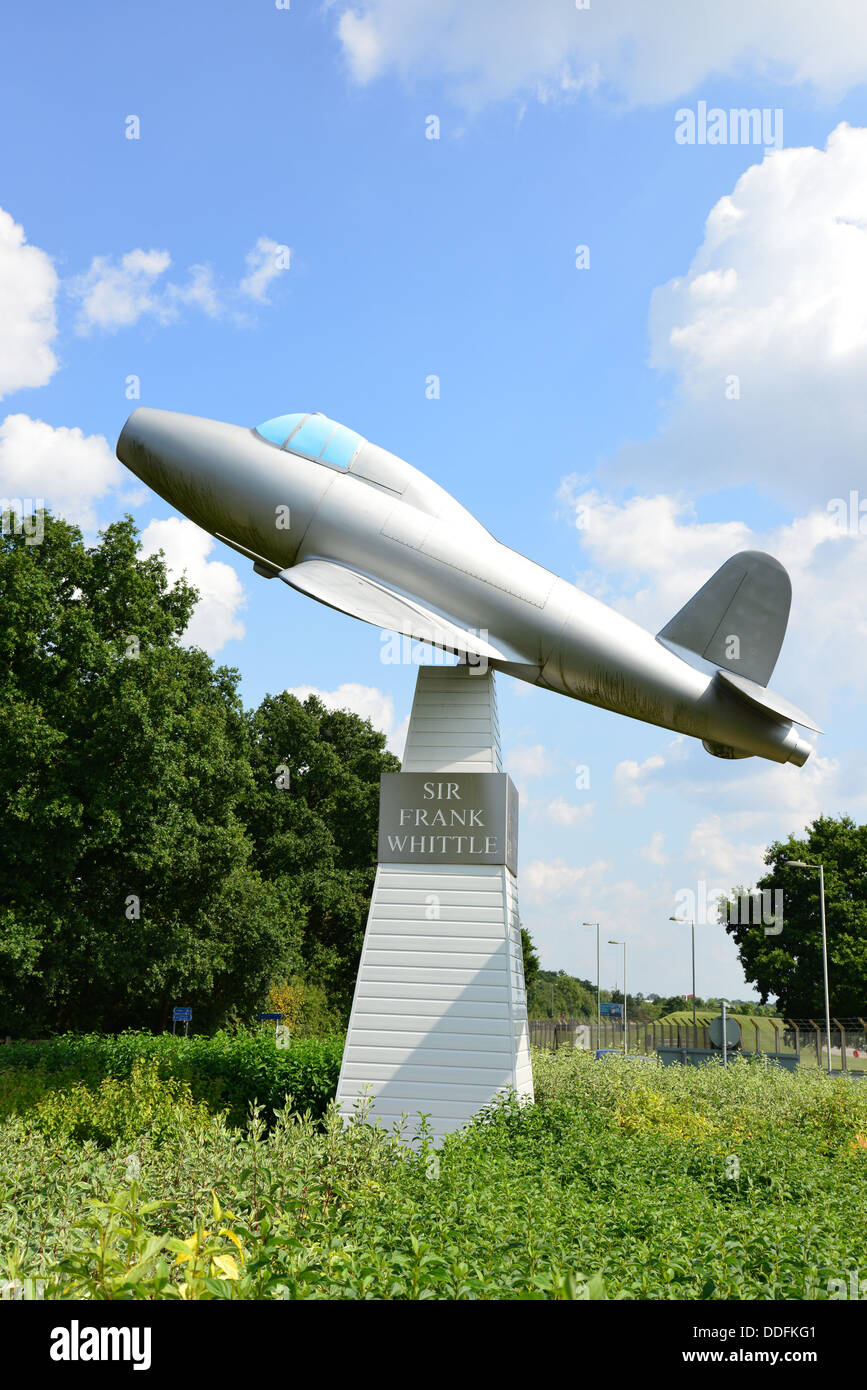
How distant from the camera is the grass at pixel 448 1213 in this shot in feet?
13.3

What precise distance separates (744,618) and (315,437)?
6.08 metres

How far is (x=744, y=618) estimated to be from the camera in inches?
508

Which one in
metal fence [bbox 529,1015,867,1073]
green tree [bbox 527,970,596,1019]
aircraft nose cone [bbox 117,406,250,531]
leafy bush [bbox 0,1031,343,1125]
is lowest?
green tree [bbox 527,970,596,1019]

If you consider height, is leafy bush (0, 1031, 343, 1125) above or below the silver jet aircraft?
below

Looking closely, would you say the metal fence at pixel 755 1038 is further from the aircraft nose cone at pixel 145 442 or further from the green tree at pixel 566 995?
the green tree at pixel 566 995

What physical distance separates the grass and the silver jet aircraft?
5133 millimetres

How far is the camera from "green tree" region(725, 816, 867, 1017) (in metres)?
49.2

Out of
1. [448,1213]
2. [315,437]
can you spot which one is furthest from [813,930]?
[448,1213]

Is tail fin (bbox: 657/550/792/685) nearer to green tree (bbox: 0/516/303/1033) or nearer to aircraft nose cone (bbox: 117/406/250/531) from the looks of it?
aircraft nose cone (bbox: 117/406/250/531)

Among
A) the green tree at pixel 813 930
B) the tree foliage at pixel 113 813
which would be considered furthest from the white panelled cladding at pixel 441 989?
the green tree at pixel 813 930

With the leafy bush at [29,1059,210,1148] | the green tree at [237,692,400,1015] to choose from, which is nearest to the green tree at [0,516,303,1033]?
the green tree at [237,692,400,1015]
